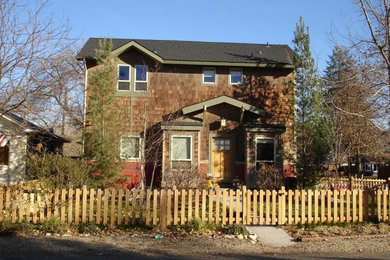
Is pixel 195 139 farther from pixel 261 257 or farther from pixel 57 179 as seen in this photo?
pixel 261 257

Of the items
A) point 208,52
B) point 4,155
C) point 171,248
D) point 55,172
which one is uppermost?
point 208,52

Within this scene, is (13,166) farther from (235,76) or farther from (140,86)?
(235,76)

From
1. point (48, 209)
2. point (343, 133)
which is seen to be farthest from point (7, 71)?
point (343, 133)

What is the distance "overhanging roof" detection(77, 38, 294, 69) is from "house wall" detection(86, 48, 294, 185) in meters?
0.40

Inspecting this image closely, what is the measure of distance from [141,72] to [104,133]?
181 inches

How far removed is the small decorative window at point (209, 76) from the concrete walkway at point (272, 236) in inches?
413

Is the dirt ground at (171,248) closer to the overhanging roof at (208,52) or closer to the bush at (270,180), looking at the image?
the bush at (270,180)

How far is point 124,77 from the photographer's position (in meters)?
18.0

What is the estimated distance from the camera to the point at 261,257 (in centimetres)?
687

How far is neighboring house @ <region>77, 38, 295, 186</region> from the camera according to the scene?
55.0 feet

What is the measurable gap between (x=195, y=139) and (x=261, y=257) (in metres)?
10.00

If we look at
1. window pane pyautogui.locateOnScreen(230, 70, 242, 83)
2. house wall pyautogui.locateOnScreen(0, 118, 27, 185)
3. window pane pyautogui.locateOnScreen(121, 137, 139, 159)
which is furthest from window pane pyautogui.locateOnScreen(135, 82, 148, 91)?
house wall pyautogui.locateOnScreen(0, 118, 27, 185)

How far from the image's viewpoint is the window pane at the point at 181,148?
54.7 ft

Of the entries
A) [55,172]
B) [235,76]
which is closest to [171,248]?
[55,172]
